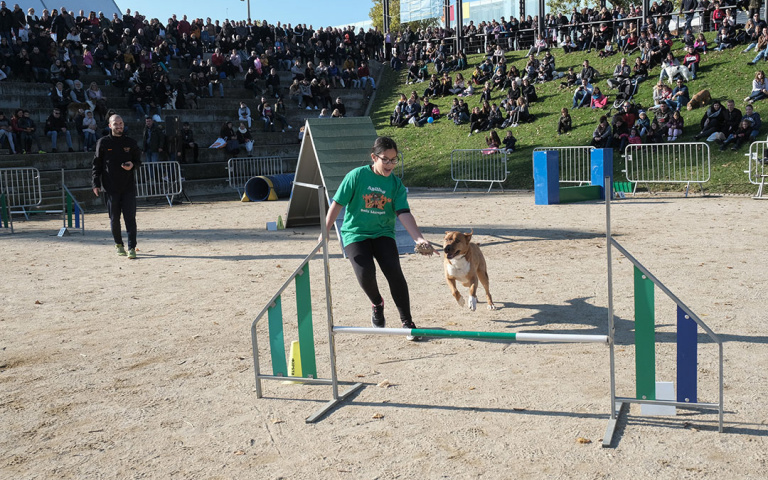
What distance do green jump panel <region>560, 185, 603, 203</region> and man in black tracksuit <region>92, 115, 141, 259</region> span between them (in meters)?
10.0

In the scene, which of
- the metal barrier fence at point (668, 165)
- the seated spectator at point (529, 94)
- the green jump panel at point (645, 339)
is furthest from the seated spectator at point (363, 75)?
the green jump panel at point (645, 339)

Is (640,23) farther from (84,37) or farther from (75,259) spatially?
(75,259)

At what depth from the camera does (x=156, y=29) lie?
29797 millimetres

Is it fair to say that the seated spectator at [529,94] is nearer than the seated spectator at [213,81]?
Yes

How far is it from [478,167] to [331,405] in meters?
18.4

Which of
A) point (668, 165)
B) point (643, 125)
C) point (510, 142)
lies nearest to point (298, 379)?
point (668, 165)

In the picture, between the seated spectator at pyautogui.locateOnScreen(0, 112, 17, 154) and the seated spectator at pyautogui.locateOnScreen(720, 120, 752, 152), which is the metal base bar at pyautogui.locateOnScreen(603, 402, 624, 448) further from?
the seated spectator at pyautogui.locateOnScreen(0, 112, 17, 154)

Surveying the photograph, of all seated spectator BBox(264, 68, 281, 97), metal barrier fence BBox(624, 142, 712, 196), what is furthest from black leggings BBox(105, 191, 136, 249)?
seated spectator BBox(264, 68, 281, 97)

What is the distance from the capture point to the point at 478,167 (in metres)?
22.3

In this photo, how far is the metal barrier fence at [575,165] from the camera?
772 inches

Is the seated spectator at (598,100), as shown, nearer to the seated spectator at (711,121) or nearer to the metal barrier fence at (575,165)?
the metal barrier fence at (575,165)

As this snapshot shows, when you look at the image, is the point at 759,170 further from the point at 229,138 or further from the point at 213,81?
the point at 213,81

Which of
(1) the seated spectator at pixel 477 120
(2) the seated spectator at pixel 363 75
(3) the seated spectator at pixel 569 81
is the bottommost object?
(1) the seated spectator at pixel 477 120

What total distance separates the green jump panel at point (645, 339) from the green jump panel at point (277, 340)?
7.35 feet
